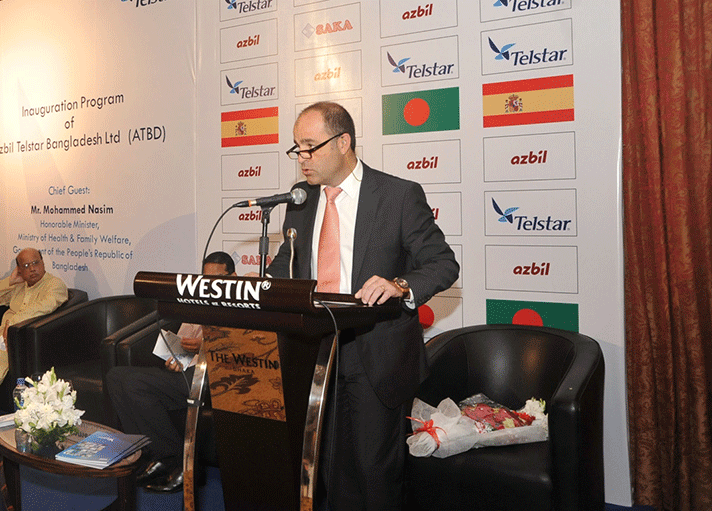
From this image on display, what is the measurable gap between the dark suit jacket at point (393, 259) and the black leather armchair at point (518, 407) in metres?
0.47

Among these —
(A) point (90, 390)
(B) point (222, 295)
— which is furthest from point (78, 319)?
(B) point (222, 295)

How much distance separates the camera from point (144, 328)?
3867mm

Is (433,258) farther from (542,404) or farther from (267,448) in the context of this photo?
(542,404)

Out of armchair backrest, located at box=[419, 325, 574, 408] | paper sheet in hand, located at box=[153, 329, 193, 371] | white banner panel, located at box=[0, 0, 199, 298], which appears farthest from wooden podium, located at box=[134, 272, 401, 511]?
white banner panel, located at box=[0, 0, 199, 298]

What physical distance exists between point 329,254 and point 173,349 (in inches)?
31.4

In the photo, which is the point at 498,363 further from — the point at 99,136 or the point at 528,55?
the point at 99,136

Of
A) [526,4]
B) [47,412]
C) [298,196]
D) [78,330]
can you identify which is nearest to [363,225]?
[298,196]

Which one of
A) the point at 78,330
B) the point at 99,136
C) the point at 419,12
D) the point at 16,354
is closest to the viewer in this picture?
the point at 419,12

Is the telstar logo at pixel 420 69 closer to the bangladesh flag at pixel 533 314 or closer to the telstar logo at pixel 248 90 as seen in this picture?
the telstar logo at pixel 248 90

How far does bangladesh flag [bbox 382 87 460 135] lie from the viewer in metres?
3.50

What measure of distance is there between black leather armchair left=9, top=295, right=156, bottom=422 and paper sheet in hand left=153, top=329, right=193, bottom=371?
2.73 feet

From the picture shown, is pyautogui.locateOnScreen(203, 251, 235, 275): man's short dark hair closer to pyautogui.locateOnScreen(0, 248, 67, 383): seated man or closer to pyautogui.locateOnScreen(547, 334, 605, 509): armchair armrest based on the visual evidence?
pyautogui.locateOnScreen(0, 248, 67, 383): seated man

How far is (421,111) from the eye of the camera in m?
3.59

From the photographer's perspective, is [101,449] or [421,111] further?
[421,111]
